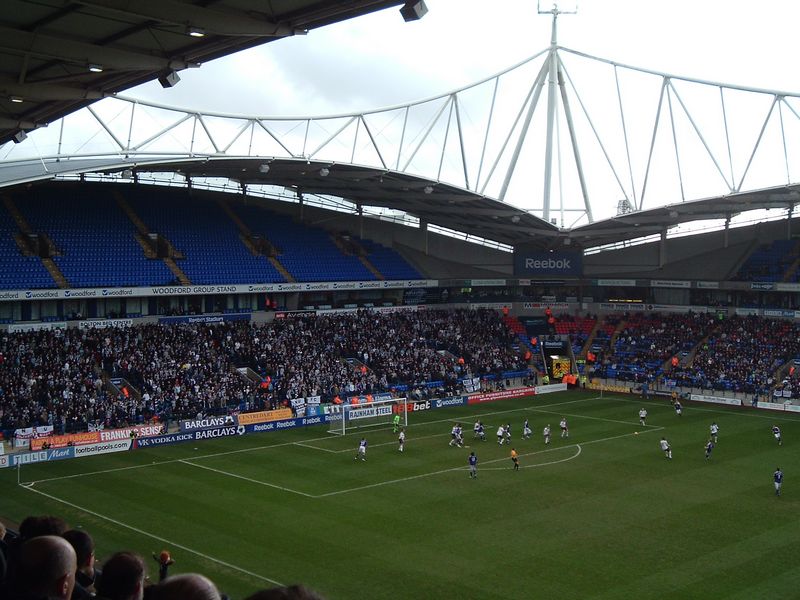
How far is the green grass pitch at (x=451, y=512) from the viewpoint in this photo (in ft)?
74.9

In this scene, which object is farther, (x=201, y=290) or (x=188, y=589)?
(x=201, y=290)

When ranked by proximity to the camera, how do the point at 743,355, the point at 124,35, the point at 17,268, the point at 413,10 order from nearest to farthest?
the point at 413,10 → the point at 124,35 → the point at 17,268 → the point at 743,355

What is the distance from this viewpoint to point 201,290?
178ft

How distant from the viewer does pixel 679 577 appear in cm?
2264

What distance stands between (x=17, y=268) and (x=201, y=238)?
1333 cm

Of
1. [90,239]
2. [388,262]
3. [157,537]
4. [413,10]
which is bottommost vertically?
[157,537]

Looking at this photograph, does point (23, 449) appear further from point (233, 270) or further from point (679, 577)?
point (679, 577)

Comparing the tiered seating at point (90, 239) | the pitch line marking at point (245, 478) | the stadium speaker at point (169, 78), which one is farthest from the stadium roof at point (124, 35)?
the tiered seating at point (90, 239)

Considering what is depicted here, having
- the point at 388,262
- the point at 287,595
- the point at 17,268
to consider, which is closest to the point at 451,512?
the point at 287,595

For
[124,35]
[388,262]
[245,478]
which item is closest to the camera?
[124,35]

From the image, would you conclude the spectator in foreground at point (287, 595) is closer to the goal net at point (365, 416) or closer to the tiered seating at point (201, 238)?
the goal net at point (365, 416)

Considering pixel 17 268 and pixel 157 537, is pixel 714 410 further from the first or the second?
pixel 17 268

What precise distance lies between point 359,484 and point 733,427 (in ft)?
76.0

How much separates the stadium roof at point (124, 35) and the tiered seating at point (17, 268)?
33816mm
